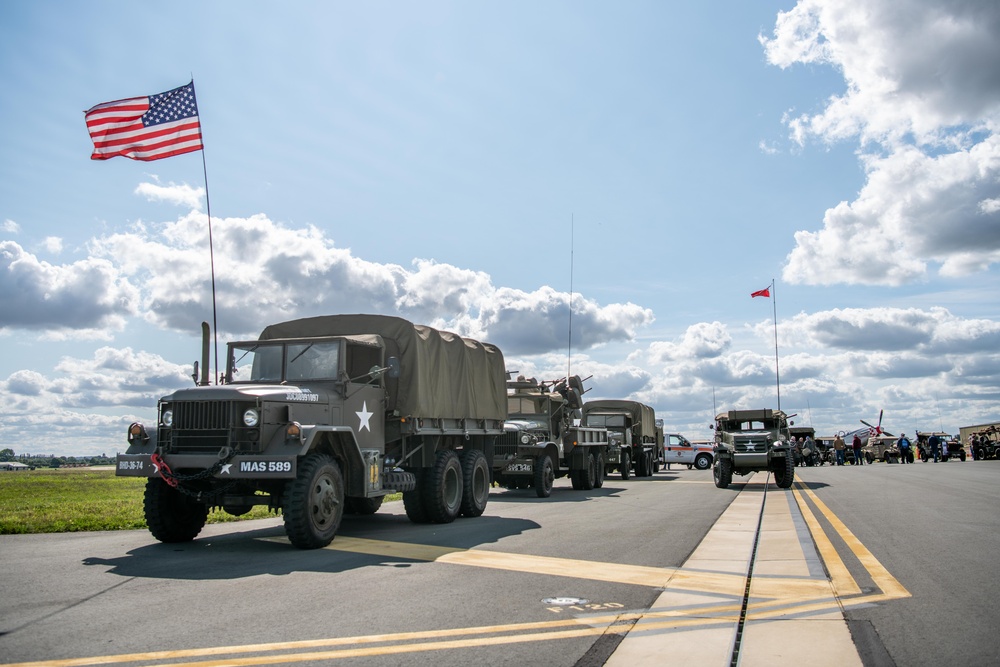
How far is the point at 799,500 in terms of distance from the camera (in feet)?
56.8

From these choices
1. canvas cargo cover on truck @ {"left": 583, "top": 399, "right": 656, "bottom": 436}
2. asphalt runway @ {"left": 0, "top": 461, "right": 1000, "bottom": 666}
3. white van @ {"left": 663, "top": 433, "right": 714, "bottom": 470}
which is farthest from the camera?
white van @ {"left": 663, "top": 433, "right": 714, "bottom": 470}

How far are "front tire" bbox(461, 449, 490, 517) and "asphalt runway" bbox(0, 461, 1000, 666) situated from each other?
1569 millimetres

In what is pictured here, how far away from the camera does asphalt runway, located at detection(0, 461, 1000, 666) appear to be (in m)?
4.98

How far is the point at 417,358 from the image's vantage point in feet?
40.1

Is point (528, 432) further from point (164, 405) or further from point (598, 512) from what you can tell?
point (164, 405)

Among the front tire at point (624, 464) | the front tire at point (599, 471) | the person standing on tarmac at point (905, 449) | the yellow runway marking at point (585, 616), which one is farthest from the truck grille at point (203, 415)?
the person standing on tarmac at point (905, 449)

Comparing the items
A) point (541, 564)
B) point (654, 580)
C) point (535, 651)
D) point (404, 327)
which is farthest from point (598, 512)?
point (535, 651)

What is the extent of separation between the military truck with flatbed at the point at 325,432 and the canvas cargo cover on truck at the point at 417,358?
0.02 metres

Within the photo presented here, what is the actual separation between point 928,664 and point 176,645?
174 inches

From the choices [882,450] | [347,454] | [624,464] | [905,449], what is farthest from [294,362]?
[882,450]

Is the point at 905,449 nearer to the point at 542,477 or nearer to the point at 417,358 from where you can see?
the point at 542,477

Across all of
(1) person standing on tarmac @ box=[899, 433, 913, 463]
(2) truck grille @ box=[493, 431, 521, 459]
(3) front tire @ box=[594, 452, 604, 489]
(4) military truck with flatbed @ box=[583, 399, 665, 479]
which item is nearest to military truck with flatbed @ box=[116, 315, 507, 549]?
(2) truck grille @ box=[493, 431, 521, 459]

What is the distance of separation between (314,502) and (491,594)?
3.53m

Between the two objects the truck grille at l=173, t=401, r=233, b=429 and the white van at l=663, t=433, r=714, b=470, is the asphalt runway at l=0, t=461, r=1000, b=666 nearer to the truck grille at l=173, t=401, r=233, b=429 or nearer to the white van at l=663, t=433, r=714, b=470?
the truck grille at l=173, t=401, r=233, b=429
